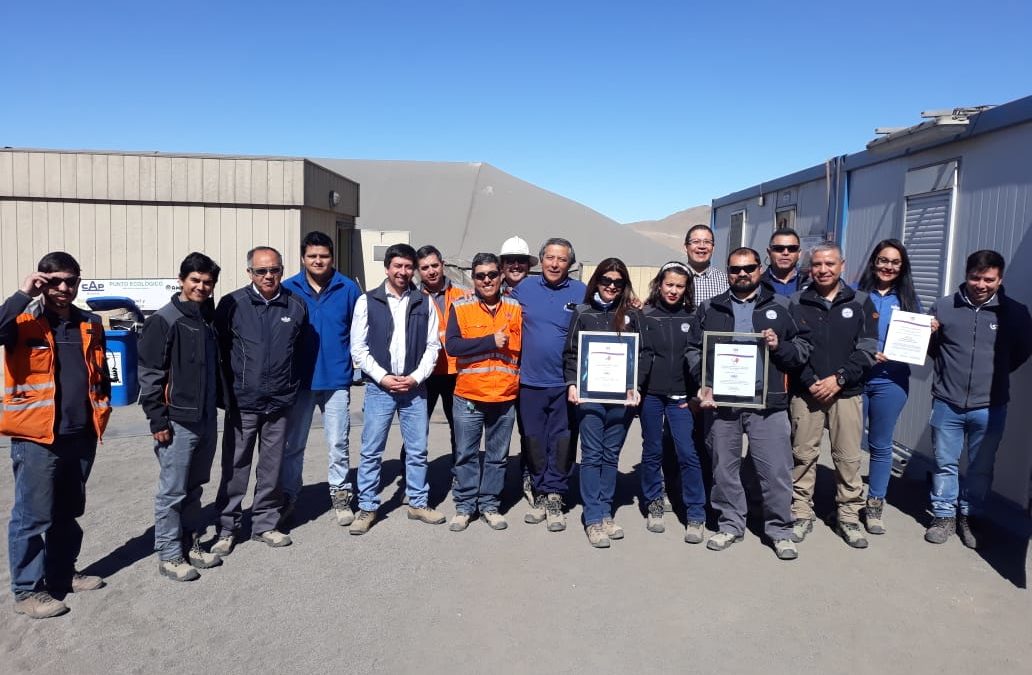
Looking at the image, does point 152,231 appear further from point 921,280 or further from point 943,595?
point 943,595

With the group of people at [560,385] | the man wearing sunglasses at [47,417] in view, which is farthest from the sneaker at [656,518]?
the man wearing sunglasses at [47,417]

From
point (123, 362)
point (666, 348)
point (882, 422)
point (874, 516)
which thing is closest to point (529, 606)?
point (666, 348)

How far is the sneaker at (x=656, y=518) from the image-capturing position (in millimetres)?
5430

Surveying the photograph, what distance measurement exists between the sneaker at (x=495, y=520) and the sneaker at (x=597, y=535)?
0.60 m

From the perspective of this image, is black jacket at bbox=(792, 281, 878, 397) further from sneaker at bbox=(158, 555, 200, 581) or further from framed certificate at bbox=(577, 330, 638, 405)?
sneaker at bbox=(158, 555, 200, 581)

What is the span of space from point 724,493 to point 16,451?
4237 mm

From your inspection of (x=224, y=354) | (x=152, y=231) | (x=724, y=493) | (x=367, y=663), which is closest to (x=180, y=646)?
(x=367, y=663)

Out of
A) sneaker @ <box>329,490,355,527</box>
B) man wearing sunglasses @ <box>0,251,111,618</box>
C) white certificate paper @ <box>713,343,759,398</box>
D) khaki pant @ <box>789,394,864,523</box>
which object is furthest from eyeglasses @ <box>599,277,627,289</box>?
man wearing sunglasses @ <box>0,251,111,618</box>

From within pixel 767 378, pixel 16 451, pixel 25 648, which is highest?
pixel 767 378

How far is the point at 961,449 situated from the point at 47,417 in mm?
5657

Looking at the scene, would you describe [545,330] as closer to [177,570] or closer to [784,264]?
[784,264]

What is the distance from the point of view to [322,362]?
17.3 feet

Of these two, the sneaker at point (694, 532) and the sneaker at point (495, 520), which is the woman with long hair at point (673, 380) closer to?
the sneaker at point (694, 532)

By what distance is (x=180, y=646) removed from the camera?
375 centimetres
